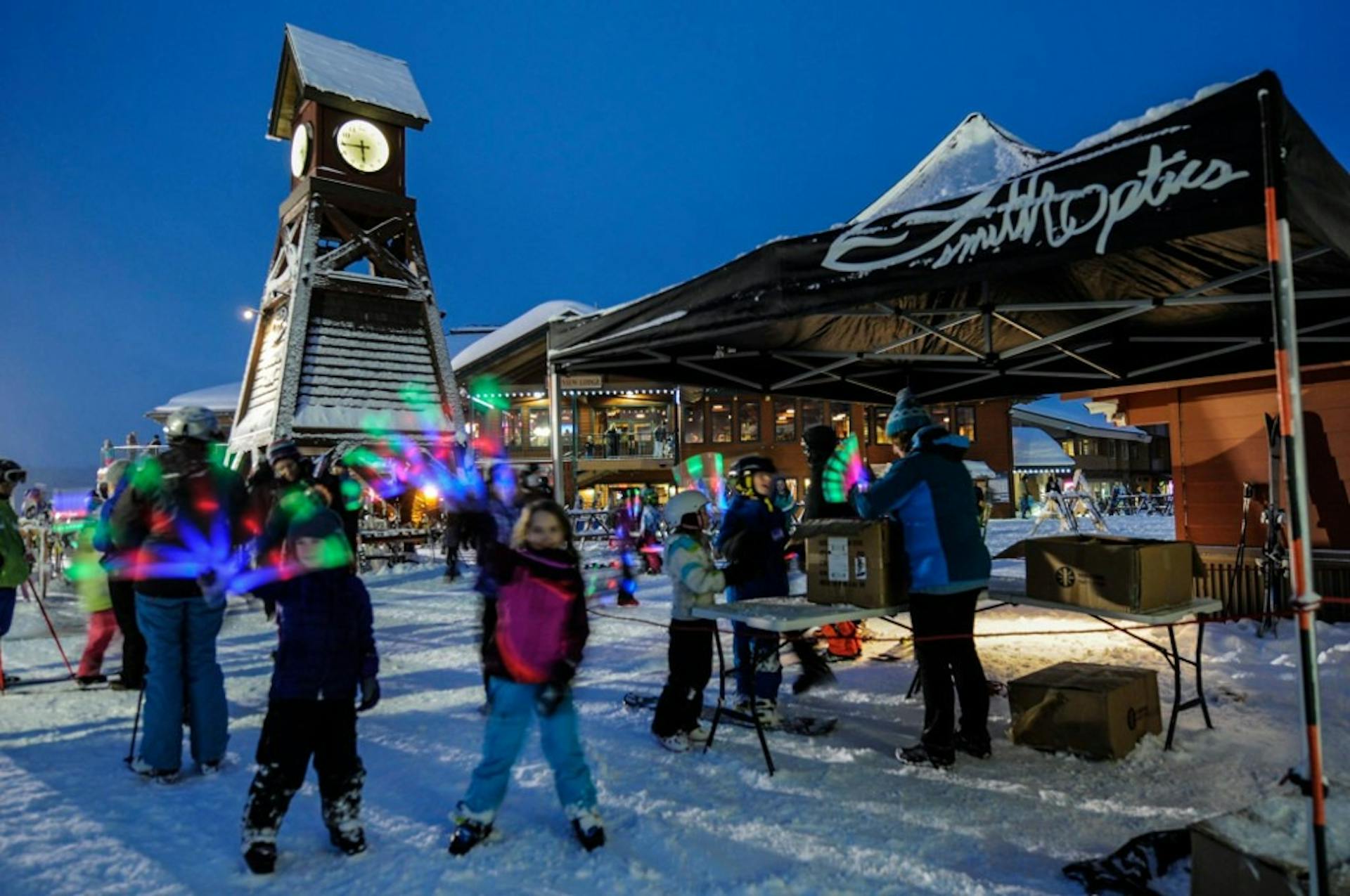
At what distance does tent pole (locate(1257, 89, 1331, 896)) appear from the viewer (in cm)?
239

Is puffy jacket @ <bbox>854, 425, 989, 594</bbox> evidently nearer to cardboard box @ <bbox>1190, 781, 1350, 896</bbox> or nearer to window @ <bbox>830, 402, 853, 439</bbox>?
cardboard box @ <bbox>1190, 781, 1350, 896</bbox>

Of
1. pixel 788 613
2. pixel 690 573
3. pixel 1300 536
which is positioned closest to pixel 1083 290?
pixel 788 613

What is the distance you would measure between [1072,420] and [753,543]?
48.9 metres

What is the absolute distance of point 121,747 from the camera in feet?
17.3

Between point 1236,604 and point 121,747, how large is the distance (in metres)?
10.9

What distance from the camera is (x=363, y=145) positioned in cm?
2052

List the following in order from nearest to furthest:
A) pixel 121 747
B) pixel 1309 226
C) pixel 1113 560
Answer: pixel 1309 226, pixel 1113 560, pixel 121 747

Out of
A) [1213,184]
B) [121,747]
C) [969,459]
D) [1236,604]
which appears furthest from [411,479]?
[969,459]

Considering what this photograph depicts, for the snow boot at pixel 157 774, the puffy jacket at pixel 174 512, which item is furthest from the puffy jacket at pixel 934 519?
the snow boot at pixel 157 774

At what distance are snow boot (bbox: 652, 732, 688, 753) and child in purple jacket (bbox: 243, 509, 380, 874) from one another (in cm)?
192

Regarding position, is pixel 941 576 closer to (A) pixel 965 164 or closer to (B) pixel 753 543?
(B) pixel 753 543

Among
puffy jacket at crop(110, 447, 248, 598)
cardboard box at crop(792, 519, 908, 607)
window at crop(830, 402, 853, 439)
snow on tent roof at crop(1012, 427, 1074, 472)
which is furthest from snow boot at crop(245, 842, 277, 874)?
snow on tent roof at crop(1012, 427, 1074, 472)

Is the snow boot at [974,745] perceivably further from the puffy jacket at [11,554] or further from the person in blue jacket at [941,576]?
the puffy jacket at [11,554]

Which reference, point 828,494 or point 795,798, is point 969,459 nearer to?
point 828,494
